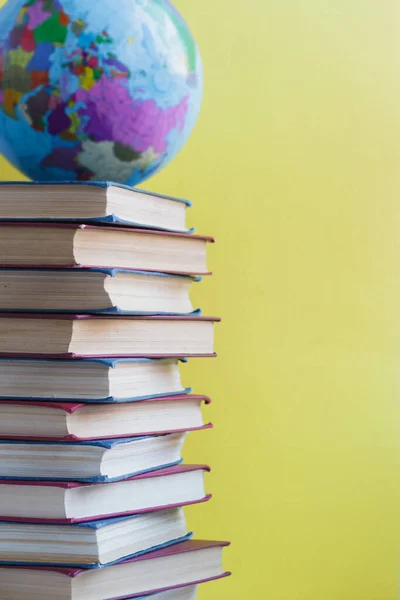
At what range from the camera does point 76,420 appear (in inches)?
45.7

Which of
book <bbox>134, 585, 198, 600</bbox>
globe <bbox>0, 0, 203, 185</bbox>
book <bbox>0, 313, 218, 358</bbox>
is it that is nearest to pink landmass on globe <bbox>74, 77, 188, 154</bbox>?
globe <bbox>0, 0, 203, 185</bbox>

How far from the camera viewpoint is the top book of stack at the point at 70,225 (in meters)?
1.16

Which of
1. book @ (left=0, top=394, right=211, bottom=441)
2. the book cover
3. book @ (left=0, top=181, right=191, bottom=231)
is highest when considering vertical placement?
book @ (left=0, top=181, right=191, bottom=231)

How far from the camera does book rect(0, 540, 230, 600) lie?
1144 millimetres

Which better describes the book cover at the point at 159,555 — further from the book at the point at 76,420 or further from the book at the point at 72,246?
the book at the point at 72,246

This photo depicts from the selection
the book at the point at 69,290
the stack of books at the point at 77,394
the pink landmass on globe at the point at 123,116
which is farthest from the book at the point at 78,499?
the pink landmass on globe at the point at 123,116

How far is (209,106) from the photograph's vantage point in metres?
1.62

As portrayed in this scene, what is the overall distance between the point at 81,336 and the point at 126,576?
1.05 ft

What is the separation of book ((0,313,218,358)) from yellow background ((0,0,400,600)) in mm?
379

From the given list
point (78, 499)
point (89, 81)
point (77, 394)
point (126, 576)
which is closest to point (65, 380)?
point (77, 394)

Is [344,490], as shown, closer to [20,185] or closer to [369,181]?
[369,181]

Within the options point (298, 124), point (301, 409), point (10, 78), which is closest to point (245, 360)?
point (301, 409)

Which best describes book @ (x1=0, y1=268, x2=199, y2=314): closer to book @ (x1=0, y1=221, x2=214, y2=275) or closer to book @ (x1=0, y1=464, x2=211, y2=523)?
book @ (x1=0, y1=221, x2=214, y2=275)

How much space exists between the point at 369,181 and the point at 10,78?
724 mm
